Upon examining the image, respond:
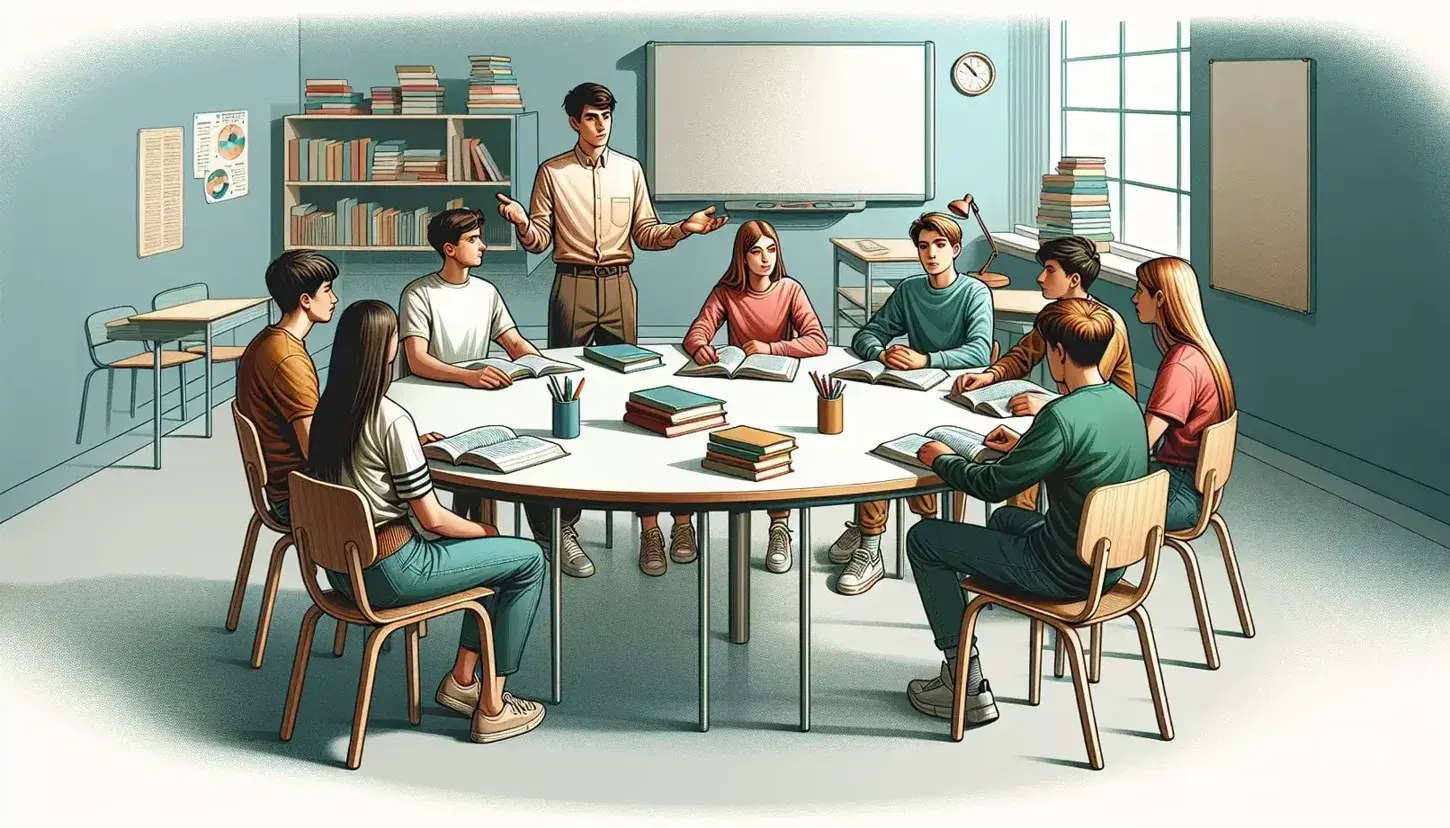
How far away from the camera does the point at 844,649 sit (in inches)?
160

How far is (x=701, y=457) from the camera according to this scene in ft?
11.5

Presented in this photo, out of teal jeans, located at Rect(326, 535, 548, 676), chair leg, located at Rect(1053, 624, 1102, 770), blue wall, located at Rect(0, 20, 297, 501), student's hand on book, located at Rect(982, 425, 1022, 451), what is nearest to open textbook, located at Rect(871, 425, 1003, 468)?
student's hand on book, located at Rect(982, 425, 1022, 451)

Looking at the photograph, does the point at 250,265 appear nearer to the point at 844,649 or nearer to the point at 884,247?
the point at 884,247

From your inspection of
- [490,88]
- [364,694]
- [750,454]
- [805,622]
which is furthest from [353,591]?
[490,88]

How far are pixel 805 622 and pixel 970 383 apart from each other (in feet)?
3.35

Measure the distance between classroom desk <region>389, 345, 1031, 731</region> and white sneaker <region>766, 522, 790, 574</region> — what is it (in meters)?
0.39

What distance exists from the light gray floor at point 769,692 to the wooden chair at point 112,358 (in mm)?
1127

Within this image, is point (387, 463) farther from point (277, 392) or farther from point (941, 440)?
point (941, 440)

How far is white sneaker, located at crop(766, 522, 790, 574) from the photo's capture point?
187 inches

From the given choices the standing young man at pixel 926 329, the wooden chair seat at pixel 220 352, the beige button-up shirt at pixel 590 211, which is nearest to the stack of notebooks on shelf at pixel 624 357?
the beige button-up shirt at pixel 590 211

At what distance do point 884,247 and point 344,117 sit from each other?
3.16 m

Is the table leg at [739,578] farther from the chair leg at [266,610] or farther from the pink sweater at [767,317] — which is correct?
the chair leg at [266,610]

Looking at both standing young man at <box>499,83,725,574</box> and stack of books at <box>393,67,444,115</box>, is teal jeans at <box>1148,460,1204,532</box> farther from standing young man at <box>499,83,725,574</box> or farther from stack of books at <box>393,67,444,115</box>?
stack of books at <box>393,67,444,115</box>

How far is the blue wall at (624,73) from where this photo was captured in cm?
884
